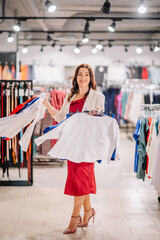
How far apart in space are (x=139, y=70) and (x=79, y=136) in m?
9.27

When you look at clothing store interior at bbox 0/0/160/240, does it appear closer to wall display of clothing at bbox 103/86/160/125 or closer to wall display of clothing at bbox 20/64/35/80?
wall display of clothing at bbox 103/86/160/125

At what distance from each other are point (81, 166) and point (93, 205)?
3.72 feet

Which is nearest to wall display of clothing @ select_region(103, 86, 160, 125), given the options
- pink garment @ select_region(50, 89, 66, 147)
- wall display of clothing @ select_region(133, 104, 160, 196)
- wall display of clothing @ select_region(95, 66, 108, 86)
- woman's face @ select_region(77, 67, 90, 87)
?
wall display of clothing @ select_region(95, 66, 108, 86)

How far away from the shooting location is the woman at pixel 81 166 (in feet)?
10.0

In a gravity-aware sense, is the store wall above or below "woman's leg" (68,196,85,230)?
above

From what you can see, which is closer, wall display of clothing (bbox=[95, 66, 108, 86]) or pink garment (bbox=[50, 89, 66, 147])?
pink garment (bbox=[50, 89, 66, 147])

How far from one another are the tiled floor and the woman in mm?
188

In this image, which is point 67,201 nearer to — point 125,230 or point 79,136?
point 125,230

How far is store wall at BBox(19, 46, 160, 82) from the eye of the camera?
12641mm

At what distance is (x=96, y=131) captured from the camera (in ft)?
9.80

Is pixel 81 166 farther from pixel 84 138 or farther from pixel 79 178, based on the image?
pixel 84 138

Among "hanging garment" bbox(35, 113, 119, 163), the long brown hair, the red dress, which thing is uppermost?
the long brown hair

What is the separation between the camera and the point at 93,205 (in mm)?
3971

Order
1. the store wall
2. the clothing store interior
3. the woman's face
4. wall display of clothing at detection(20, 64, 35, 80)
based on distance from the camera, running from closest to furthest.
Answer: the clothing store interior, the woman's face, wall display of clothing at detection(20, 64, 35, 80), the store wall
